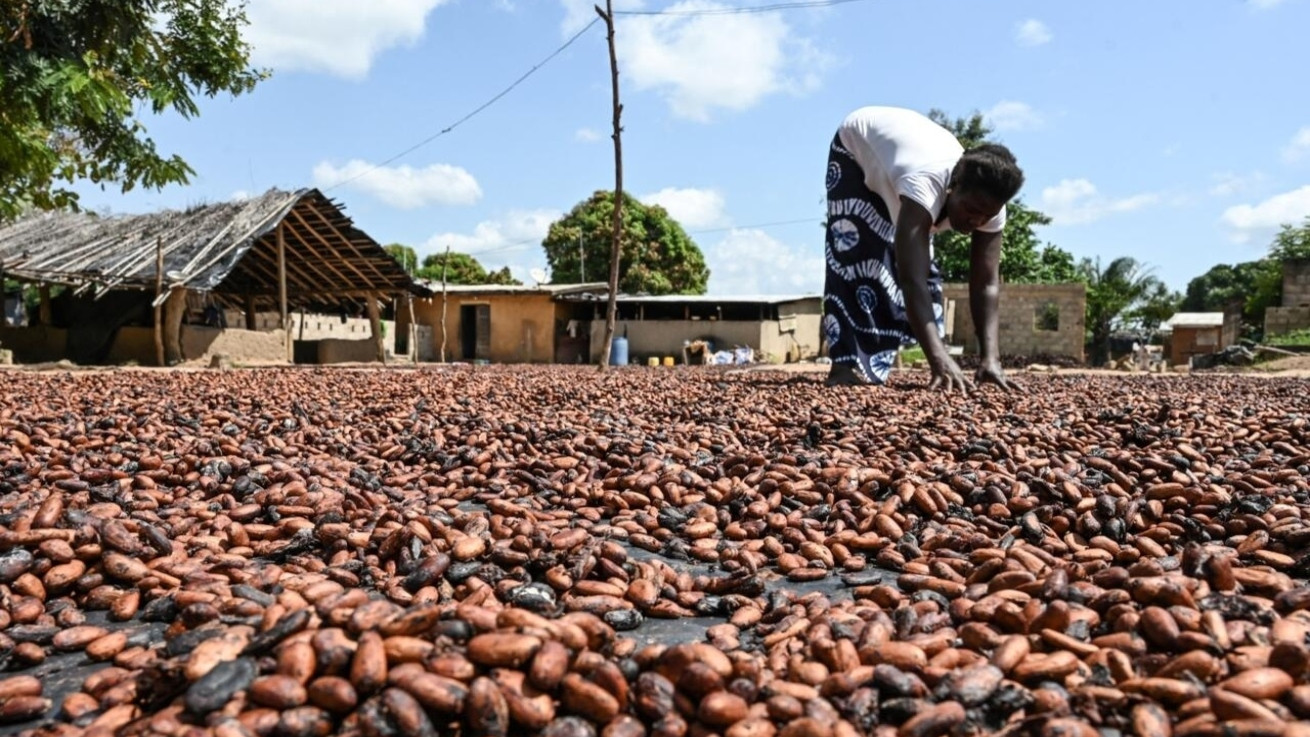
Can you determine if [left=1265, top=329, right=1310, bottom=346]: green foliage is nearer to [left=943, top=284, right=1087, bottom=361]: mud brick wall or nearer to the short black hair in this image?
[left=943, top=284, right=1087, bottom=361]: mud brick wall

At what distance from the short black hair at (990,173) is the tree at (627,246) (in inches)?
973

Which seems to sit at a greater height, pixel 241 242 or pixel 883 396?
pixel 241 242

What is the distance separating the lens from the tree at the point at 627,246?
29484 mm

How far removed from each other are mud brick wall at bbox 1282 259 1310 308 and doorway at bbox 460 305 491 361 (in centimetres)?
1704

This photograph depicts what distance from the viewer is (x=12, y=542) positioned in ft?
5.93

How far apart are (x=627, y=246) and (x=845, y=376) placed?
2425cm

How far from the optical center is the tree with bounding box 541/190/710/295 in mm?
29484

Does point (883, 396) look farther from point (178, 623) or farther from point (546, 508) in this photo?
point (178, 623)

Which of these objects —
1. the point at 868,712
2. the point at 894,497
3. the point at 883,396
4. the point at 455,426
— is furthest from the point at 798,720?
the point at 883,396

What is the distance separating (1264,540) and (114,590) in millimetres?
2318

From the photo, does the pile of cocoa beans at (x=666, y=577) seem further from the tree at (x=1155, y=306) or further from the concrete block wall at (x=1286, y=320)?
the tree at (x=1155, y=306)

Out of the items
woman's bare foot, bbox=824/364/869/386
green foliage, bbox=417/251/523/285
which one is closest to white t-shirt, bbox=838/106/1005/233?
woman's bare foot, bbox=824/364/869/386

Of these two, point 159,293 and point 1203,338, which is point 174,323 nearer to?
point 159,293

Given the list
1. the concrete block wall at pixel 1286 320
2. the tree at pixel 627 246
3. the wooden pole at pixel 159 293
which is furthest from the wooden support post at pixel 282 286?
the concrete block wall at pixel 1286 320
